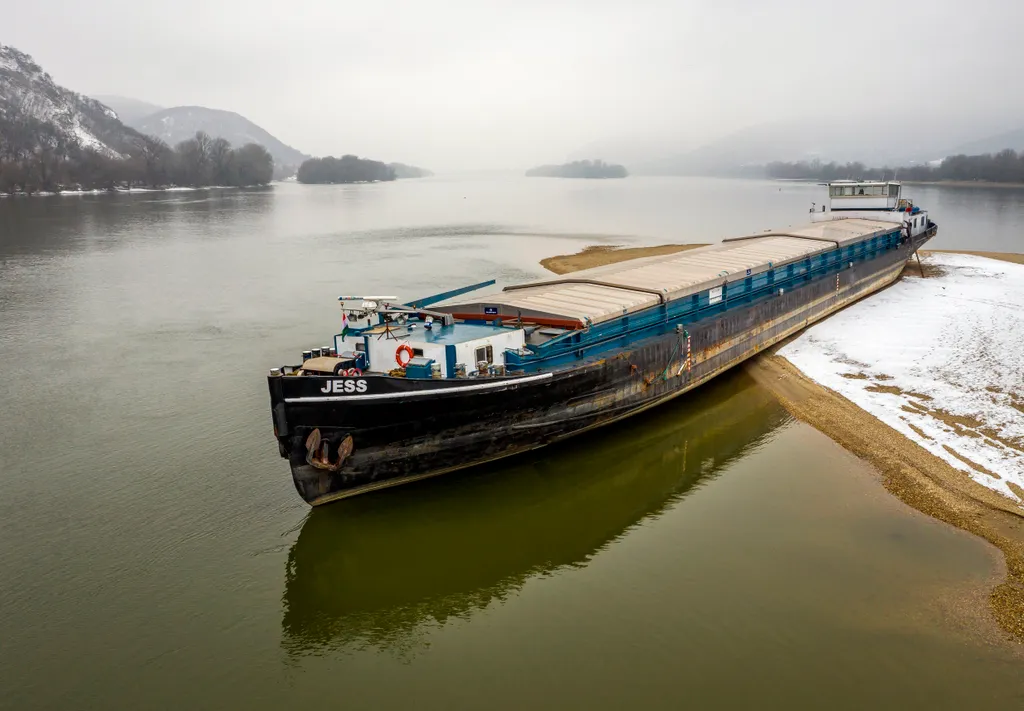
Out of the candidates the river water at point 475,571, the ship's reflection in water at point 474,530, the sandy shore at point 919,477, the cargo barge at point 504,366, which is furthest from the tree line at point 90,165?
the sandy shore at point 919,477

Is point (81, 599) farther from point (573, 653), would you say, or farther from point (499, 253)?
point (499, 253)

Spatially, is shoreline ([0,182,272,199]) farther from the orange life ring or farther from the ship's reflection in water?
the ship's reflection in water

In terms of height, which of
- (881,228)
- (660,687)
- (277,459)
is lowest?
(660,687)

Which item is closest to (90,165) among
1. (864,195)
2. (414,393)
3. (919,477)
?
(864,195)

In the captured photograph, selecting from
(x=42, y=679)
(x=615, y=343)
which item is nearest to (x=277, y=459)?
(x=42, y=679)

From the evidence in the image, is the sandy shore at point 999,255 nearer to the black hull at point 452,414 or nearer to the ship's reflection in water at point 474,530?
the ship's reflection in water at point 474,530

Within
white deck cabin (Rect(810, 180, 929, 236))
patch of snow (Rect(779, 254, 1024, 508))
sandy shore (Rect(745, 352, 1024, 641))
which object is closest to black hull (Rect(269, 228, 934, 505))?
sandy shore (Rect(745, 352, 1024, 641))

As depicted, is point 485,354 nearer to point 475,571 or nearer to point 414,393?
point 414,393

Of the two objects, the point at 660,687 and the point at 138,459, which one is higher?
the point at 138,459
